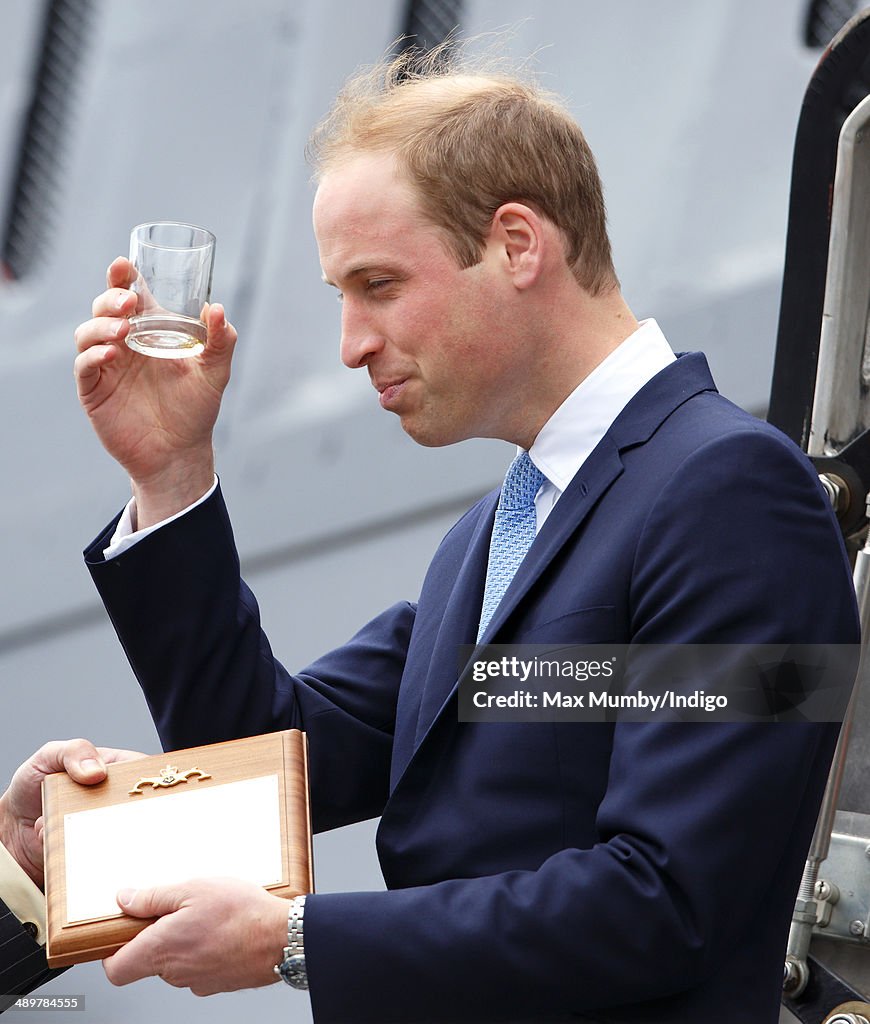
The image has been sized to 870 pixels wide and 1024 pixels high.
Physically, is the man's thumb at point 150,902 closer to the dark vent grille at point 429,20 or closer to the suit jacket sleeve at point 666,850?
the suit jacket sleeve at point 666,850

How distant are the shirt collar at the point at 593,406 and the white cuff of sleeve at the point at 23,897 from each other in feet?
2.51

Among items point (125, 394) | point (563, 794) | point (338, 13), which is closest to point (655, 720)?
point (563, 794)

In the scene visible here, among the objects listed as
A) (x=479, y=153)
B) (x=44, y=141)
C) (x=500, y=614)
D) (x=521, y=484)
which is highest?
(x=44, y=141)

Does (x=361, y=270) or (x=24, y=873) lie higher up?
(x=361, y=270)

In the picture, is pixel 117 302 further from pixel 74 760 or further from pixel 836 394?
pixel 836 394

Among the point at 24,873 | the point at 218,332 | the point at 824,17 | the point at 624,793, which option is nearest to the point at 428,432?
the point at 218,332

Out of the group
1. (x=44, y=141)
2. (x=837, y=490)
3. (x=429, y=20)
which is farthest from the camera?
(x=429, y=20)

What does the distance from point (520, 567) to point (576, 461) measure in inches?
4.8

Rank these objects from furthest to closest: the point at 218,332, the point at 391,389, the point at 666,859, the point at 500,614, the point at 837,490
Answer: the point at 837,490
the point at 218,332
the point at 391,389
the point at 500,614
the point at 666,859

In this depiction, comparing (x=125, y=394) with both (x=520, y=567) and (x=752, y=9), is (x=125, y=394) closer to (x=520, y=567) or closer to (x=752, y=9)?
(x=520, y=567)

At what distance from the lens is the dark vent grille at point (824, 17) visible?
12.8 feet

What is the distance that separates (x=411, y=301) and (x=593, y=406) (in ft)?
0.67

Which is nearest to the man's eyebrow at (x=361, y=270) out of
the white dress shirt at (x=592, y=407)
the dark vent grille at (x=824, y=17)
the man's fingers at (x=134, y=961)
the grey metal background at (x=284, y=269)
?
the white dress shirt at (x=592, y=407)

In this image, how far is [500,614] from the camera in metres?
1.45
